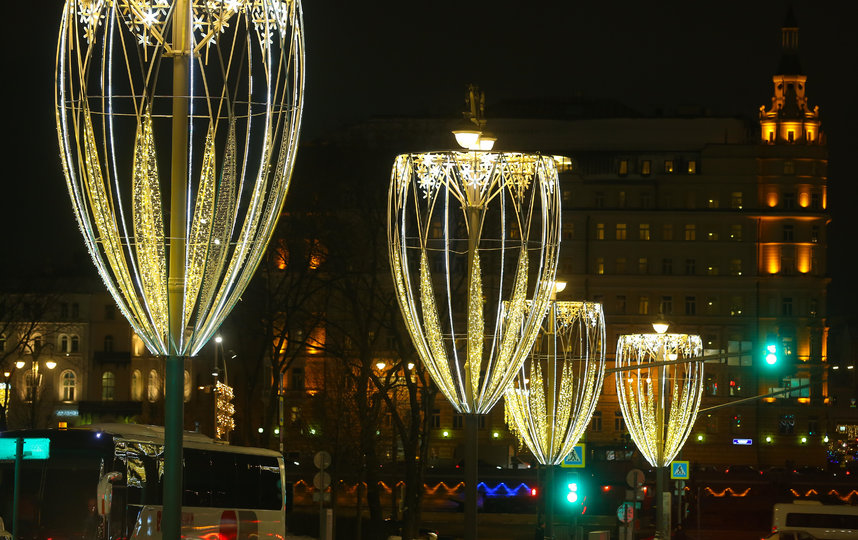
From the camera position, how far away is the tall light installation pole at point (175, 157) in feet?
45.1

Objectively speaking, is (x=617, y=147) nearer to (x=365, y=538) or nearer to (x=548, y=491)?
(x=365, y=538)

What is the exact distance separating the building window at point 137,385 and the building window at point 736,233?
37.6 m

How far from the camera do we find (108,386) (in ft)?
317

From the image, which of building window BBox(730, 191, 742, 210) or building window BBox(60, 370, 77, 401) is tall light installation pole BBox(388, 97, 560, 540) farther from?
building window BBox(60, 370, 77, 401)

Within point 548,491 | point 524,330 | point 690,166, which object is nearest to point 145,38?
point 524,330

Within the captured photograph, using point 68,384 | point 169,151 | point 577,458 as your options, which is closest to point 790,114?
point 68,384

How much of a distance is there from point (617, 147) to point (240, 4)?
85759 millimetres

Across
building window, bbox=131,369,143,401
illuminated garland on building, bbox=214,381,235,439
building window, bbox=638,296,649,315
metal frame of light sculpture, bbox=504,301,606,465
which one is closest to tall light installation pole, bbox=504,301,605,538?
metal frame of light sculpture, bbox=504,301,606,465

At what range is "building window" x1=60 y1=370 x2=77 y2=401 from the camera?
96.2 metres

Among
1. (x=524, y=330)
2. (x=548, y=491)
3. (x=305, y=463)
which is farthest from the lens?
(x=305, y=463)

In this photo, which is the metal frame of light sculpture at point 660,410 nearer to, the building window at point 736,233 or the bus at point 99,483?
the bus at point 99,483

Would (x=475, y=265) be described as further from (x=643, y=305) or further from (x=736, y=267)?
(x=736, y=267)

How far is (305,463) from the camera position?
7212cm

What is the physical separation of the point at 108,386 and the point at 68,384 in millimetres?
2502
